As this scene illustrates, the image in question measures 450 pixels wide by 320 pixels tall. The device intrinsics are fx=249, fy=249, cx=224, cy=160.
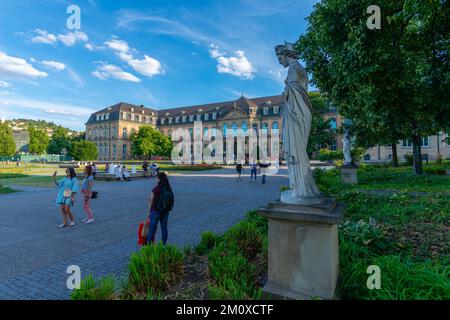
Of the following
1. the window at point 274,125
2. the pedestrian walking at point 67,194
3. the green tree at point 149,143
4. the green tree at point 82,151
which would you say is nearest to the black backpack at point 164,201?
→ the pedestrian walking at point 67,194

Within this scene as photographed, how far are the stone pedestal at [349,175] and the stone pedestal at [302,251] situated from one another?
11861 millimetres

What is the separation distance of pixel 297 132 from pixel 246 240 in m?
2.32

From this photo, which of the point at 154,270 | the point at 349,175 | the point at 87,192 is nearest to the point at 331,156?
the point at 349,175

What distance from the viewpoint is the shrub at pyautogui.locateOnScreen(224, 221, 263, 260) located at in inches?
172

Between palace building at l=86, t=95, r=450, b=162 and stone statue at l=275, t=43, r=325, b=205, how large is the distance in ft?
203

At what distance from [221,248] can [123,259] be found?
7.02 feet

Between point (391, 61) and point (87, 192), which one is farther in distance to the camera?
point (391, 61)

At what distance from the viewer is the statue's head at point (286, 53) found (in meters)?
3.29

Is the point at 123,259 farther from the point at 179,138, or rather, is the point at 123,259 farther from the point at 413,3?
the point at 179,138

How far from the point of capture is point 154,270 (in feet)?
11.2

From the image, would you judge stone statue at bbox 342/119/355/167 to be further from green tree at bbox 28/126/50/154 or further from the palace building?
green tree at bbox 28/126/50/154

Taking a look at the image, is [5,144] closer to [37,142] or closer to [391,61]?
[37,142]

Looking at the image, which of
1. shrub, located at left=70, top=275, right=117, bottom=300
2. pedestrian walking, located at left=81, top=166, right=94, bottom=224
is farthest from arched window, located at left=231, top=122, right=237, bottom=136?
shrub, located at left=70, top=275, right=117, bottom=300
